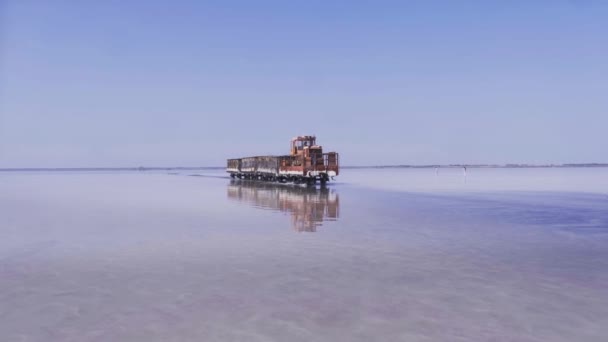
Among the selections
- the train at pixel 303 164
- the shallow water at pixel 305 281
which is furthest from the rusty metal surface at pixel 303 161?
the shallow water at pixel 305 281

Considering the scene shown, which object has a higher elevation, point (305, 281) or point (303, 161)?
point (303, 161)

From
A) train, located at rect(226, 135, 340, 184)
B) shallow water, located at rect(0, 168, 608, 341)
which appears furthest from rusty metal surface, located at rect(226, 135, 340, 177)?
shallow water, located at rect(0, 168, 608, 341)

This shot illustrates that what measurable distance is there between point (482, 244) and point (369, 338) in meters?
7.93

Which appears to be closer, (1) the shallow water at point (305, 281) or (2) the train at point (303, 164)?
(1) the shallow water at point (305, 281)

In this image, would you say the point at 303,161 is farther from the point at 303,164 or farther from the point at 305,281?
the point at 305,281

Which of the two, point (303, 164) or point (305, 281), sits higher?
point (303, 164)

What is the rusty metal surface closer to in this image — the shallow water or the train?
the train

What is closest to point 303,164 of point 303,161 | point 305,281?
point 303,161

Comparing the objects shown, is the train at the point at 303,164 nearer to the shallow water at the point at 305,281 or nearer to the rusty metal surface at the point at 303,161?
the rusty metal surface at the point at 303,161

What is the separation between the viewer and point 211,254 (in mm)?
11086

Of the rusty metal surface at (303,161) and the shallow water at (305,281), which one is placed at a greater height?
the rusty metal surface at (303,161)

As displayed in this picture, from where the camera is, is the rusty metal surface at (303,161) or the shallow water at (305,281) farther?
the rusty metal surface at (303,161)

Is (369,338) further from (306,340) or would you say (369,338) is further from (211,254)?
(211,254)

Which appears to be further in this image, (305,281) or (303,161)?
(303,161)
